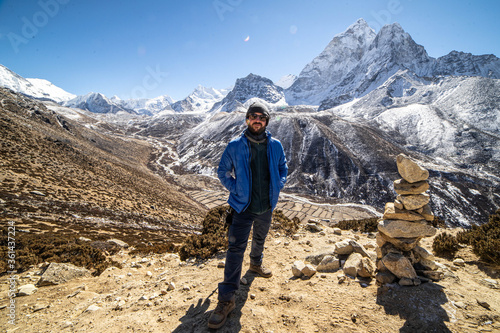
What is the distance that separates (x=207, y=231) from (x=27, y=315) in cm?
546

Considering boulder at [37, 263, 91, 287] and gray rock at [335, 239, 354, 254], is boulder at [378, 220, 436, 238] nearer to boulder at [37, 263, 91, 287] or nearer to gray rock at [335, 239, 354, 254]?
gray rock at [335, 239, 354, 254]

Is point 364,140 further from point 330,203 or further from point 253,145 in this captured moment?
point 253,145

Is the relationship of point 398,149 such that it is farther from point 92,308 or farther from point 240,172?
point 92,308

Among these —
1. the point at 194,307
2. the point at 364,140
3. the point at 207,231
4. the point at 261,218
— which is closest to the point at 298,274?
the point at 261,218

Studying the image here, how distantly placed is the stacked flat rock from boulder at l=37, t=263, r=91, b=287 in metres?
8.32

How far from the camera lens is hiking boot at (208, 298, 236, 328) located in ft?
11.2

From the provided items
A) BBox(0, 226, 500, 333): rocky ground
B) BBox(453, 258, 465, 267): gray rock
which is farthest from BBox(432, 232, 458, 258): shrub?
BBox(453, 258, 465, 267): gray rock

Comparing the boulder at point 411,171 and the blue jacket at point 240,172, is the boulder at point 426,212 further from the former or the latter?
the blue jacket at point 240,172

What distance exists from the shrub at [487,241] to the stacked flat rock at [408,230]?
1.94 meters

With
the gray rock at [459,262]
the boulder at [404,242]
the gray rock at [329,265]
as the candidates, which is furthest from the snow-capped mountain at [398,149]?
the gray rock at [329,265]

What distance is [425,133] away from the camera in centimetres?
10100

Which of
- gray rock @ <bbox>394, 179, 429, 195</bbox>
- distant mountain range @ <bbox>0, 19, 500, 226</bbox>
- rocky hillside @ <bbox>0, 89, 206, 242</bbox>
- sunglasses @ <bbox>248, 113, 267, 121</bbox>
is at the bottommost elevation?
rocky hillside @ <bbox>0, 89, 206, 242</bbox>

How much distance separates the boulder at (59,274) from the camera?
568cm

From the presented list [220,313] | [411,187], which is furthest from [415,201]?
[220,313]
